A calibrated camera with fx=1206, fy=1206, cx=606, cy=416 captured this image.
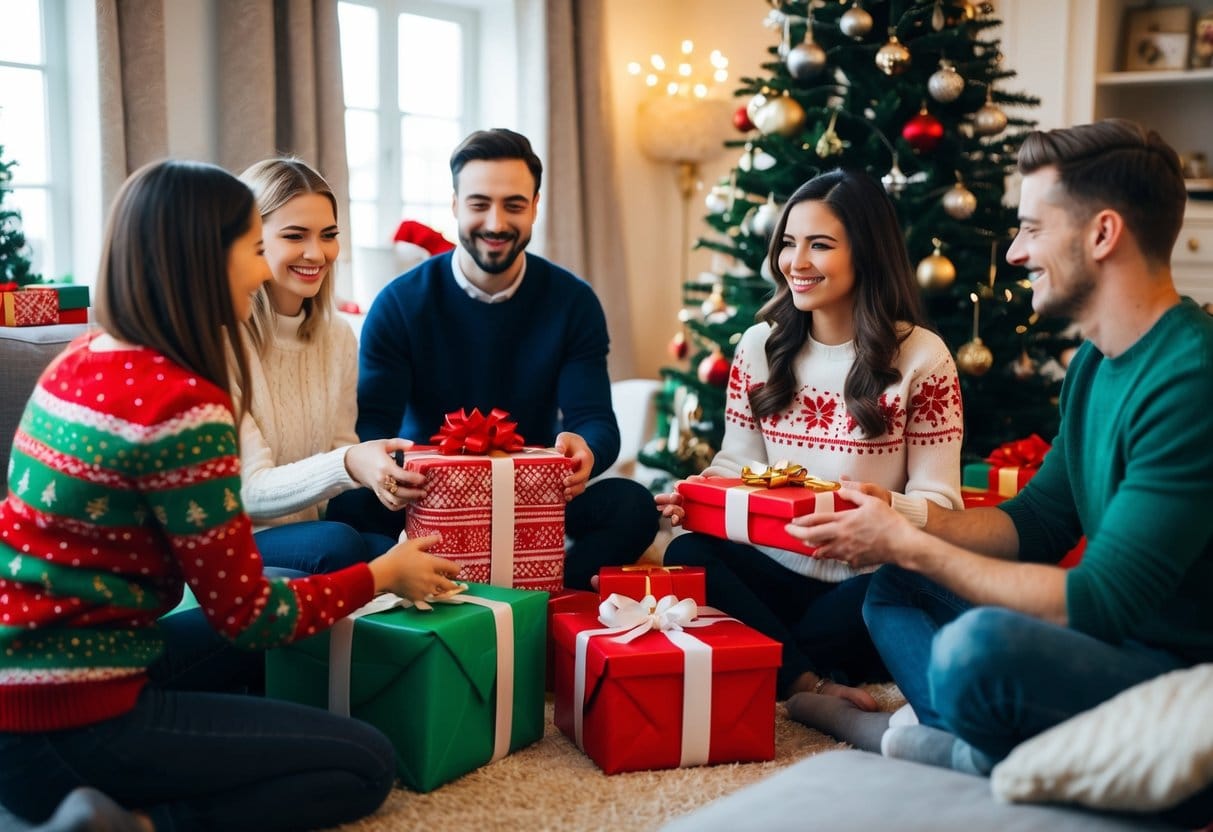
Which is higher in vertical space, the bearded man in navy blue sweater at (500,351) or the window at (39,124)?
the window at (39,124)

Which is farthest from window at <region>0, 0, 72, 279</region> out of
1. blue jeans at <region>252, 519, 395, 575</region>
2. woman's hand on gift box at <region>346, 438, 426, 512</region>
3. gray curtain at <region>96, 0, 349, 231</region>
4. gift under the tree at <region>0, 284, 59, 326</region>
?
woman's hand on gift box at <region>346, 438, 426, 512</region>

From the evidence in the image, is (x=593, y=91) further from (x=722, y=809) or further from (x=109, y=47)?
(x=722, y=809)

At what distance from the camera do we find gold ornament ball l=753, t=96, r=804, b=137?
118 inches

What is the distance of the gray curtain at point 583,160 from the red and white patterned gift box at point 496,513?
106 inches

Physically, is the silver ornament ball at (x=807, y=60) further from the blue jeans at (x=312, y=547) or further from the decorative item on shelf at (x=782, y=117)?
the blue jeans at (x=312, y=547)

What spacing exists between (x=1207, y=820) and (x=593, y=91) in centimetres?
402

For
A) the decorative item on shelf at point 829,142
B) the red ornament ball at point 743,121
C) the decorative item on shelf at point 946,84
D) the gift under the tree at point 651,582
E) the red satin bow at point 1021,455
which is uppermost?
the decorative item on shelf at point 946,84

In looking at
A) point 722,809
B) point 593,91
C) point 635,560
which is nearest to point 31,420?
point 722,809

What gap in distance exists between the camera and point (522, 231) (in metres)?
2.69

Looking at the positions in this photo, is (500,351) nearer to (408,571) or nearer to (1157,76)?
(408,571)

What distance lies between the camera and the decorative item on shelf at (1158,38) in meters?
4.66

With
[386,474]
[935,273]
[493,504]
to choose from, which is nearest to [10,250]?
[386,474]

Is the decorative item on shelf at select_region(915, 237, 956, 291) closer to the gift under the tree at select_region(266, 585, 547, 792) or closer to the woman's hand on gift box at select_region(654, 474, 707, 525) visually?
the woman's hand on gift box at select_region(654, 474, 707, 525)

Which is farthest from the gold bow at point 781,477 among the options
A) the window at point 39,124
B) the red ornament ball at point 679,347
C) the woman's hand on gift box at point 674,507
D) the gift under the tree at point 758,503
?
the window at point 39,124
